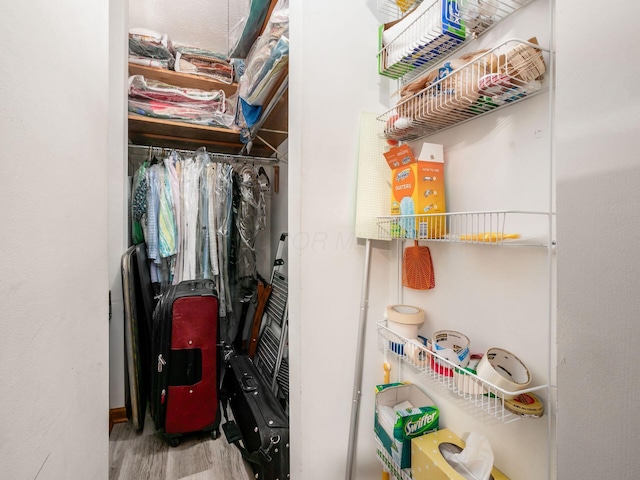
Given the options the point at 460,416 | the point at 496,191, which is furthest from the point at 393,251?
the point at 460,416

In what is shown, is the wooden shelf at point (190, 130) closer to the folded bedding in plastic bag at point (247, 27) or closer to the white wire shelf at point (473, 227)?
the folded bedding in plastic bag at point (247, 27)

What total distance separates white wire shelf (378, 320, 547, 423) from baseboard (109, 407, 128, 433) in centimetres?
173

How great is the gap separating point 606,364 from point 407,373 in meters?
0.84

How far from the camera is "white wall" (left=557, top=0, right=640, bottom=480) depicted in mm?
296

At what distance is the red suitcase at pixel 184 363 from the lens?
141cm

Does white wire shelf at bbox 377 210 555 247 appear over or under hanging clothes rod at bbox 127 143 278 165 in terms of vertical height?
under

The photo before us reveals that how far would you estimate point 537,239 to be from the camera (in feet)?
2.12

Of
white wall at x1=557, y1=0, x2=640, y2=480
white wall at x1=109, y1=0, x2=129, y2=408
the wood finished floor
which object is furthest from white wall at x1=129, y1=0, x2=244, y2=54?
the wood finished floor

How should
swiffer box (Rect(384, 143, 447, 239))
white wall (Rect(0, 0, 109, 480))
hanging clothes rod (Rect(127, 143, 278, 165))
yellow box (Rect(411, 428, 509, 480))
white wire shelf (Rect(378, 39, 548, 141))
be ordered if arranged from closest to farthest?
white wall (Rect(0, 0, 109, 480)), white wire shelf (Rect(378, 39, 548, 141)), yellow box (Rect(411, 428, 509, 480)), swiffer box (Rect(384, 143, 447, 239)), hanging clothes rod (Rect(127, 143, 278, 165))

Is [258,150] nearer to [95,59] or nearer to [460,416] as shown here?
[95,59]

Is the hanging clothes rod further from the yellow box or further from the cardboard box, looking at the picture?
the yellow box

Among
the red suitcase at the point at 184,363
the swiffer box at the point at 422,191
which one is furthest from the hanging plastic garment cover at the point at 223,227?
the swiffer box at the point at 422,191

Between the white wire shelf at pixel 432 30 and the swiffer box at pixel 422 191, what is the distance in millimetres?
277

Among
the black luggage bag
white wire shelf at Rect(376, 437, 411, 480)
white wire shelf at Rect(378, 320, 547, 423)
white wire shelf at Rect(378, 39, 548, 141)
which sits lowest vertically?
the black luggage bag
